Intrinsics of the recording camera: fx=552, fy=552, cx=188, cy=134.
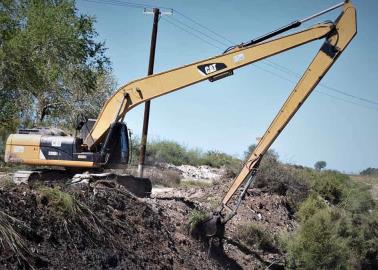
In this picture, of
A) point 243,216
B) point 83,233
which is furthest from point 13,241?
point 243,216

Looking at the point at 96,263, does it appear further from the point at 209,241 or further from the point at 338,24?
the point at 338,24

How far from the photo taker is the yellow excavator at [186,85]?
44.5 feet

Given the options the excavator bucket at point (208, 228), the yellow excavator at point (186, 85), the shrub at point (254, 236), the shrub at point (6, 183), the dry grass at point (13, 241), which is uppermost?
the yellow excavator at point (186, 85)

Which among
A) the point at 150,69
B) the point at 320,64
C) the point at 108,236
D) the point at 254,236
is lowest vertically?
the point at 254,236

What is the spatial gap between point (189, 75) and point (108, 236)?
5.47 meters

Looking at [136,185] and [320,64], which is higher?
[320,64]

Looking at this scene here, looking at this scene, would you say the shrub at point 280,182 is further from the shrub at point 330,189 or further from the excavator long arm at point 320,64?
the excavator long arm at point 320,64

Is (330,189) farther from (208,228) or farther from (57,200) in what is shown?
(57,200)

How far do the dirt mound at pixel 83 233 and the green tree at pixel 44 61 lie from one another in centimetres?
1400

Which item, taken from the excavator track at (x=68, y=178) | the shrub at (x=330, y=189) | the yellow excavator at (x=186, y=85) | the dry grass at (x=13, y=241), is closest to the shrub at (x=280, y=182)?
the shrub at (x=330, y=189)

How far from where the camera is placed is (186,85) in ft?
45.5

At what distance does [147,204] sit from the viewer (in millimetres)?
12750

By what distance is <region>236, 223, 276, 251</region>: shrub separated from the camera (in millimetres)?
15312

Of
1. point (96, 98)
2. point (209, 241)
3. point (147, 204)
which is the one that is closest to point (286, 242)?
point (209, 241)
